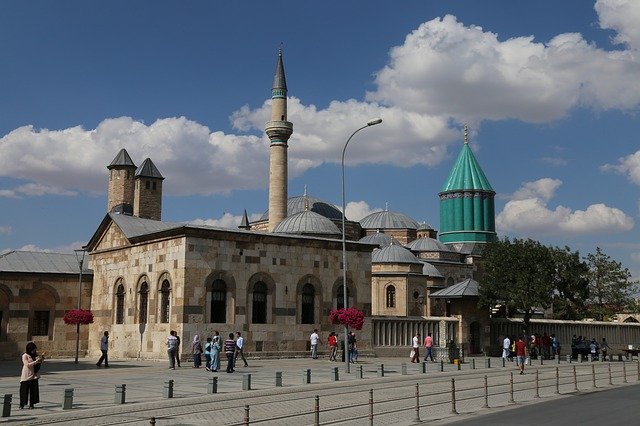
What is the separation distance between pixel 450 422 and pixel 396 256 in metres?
41.7

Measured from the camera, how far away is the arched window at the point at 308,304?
3428cm

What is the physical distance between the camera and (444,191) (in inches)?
3108

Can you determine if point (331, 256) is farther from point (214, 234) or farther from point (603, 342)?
point (603, 342)

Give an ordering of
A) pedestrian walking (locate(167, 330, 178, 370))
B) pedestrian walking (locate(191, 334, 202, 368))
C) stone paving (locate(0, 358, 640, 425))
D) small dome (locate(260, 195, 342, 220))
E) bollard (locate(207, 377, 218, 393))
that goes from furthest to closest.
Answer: small dome (locate(260, 195, 342, 220))
pedestrian walking (locate(191, 334, 202, 368))
pedestrian walking (locate(167, 330, 178, 370))
bollard (locate(207, 377, 218, 393))
stone paving (locate(0, 358, 640, 425))

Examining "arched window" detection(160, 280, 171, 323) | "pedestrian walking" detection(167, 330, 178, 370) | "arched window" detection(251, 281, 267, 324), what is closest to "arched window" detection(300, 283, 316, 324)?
"arched window" detection(251, 281, 267, 324)

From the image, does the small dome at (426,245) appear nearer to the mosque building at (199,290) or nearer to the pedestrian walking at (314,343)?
the mosque building at (199,290)

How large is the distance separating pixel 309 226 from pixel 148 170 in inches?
1134

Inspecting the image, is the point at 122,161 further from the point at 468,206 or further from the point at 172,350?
the point at 172,350

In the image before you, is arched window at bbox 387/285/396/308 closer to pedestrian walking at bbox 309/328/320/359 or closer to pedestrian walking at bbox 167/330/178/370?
pedestrian walking at bbox 309/328/320/359

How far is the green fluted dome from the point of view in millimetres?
77750

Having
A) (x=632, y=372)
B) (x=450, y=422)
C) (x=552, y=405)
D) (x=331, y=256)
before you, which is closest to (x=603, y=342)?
(x=632, y=372)

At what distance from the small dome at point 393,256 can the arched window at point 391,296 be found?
217 cm

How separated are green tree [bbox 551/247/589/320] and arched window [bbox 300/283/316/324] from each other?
59.0 feet

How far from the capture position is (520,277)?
41.8m
